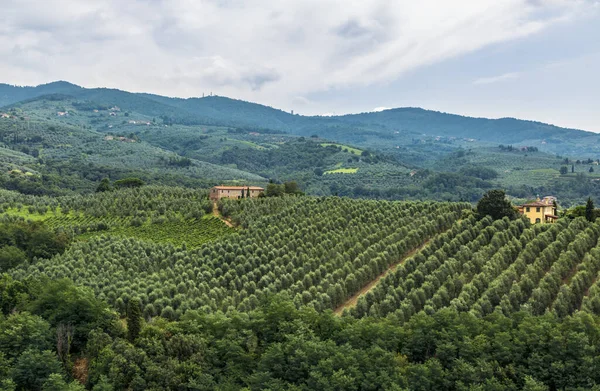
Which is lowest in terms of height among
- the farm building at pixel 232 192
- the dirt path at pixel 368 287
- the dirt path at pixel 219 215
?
the dirt path at pixel 368 287

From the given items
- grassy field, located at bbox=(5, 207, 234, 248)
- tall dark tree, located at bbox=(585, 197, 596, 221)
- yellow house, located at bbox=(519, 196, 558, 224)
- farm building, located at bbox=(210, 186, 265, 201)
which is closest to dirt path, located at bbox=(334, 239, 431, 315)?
yellow house, located at bbox=(519, 196, 558, 224)

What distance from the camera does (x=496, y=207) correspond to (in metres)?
75.4

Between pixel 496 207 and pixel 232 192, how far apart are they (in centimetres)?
5173

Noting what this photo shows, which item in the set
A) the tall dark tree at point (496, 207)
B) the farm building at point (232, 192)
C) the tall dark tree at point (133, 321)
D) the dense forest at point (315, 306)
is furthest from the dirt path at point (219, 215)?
the tall dark tree at point (496, 207)

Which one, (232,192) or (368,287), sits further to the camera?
(232,192)

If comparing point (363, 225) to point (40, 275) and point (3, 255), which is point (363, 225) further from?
point (3, 255)

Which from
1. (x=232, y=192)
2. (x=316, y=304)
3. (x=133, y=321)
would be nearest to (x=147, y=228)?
(x=232, y=192)

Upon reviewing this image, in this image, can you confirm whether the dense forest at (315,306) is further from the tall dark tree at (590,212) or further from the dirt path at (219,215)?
the dirt path at (219,215)

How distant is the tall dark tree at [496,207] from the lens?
75.2 m

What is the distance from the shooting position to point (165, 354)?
52.1m

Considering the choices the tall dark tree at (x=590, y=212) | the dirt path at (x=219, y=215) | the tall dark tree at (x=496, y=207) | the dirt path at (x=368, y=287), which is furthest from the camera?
the dirt path at (x=219, y=215)

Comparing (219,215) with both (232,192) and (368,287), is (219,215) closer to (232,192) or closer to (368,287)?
(232,192)

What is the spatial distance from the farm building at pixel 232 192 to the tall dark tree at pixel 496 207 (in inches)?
1862

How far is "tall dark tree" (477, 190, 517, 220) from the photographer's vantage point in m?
75.2
